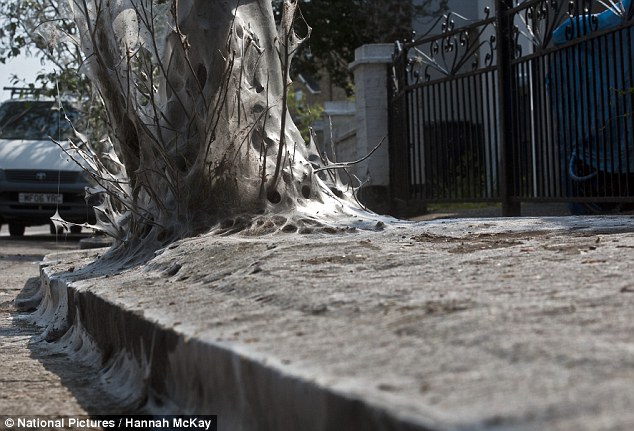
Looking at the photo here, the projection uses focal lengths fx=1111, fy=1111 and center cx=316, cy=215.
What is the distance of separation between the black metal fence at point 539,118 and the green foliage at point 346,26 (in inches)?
433

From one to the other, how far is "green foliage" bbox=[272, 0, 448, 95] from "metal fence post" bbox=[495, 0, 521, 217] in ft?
42.7

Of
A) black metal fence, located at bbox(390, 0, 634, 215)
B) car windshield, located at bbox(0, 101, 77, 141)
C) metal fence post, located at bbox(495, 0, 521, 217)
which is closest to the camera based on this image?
black metal fence, located at bbox(390, 0, 634, 215)

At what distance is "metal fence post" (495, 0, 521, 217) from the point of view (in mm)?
9961

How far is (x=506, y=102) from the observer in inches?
395

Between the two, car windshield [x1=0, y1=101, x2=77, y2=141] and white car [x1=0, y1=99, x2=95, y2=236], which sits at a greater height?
car windshield [x1=0, y1=101, x2=77, y2=141]

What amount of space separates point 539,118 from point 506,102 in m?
0.62

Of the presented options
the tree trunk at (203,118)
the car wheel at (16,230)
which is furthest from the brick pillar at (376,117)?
the car wheel at (16,230)

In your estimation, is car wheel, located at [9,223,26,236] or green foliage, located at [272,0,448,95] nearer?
car wheel, located at [9,223,26,236]

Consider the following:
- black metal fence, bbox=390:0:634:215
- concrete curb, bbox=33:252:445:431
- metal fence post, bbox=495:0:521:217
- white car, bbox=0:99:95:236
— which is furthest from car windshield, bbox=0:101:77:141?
concrete curb, bbox=33:252:445:431

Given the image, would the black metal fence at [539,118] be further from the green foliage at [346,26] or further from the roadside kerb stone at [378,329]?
the green foliage at [346,26]

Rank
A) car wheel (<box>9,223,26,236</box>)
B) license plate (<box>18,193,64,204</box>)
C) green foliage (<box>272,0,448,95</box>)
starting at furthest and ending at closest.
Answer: green foliage (<box>272,0,448,95</box>)
car wheel (<box>9,223,26,236</box>)
license plate (<box>18,193,64,204</box>)

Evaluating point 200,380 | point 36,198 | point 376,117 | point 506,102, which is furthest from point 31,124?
point 200,380

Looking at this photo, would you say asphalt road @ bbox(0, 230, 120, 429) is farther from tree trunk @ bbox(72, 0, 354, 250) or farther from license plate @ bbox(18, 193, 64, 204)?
license plate @ bbox(18, 193, 64, 204)

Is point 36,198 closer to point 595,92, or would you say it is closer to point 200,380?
point 595,92
